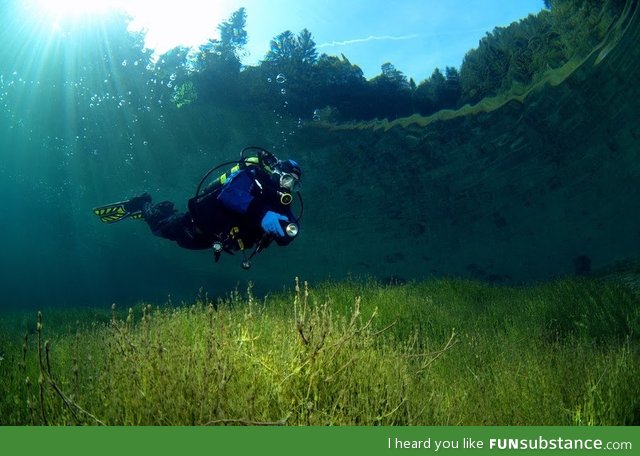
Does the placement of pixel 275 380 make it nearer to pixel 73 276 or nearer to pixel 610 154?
pixel 610 154

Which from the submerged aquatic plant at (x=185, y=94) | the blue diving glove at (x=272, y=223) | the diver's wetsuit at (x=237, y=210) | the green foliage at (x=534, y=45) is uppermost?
the submerged aquatic plant at (x=185, y=94)

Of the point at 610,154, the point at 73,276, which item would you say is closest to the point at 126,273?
the point at 73,276

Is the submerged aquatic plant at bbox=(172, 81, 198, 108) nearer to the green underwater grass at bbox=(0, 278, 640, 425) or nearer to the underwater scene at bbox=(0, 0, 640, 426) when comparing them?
the underwater scene at bbox=(0, 0, 640, 426)

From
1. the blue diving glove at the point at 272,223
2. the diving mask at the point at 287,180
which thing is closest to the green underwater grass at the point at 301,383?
the blue diving glove at the point at 272,223

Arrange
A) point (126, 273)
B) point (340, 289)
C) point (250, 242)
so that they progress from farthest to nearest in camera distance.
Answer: point (126, 273)
point (340, 289)
point (250, 242)

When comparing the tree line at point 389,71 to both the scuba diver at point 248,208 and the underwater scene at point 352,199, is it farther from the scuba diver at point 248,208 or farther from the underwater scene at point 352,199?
the scuba diver at point 248,208

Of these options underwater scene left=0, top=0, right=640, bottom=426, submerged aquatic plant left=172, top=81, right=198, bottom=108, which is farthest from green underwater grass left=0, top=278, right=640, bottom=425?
submerged aquatic plant left=172, top=81, right=198, bottom=108

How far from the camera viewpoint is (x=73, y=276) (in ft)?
193

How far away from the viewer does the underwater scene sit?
306cm

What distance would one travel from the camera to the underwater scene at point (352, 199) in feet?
10.0

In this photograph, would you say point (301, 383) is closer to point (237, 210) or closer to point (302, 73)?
point (237, 210)

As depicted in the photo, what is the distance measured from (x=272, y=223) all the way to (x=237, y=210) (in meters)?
0.81

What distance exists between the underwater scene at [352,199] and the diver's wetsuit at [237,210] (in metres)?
0.03
